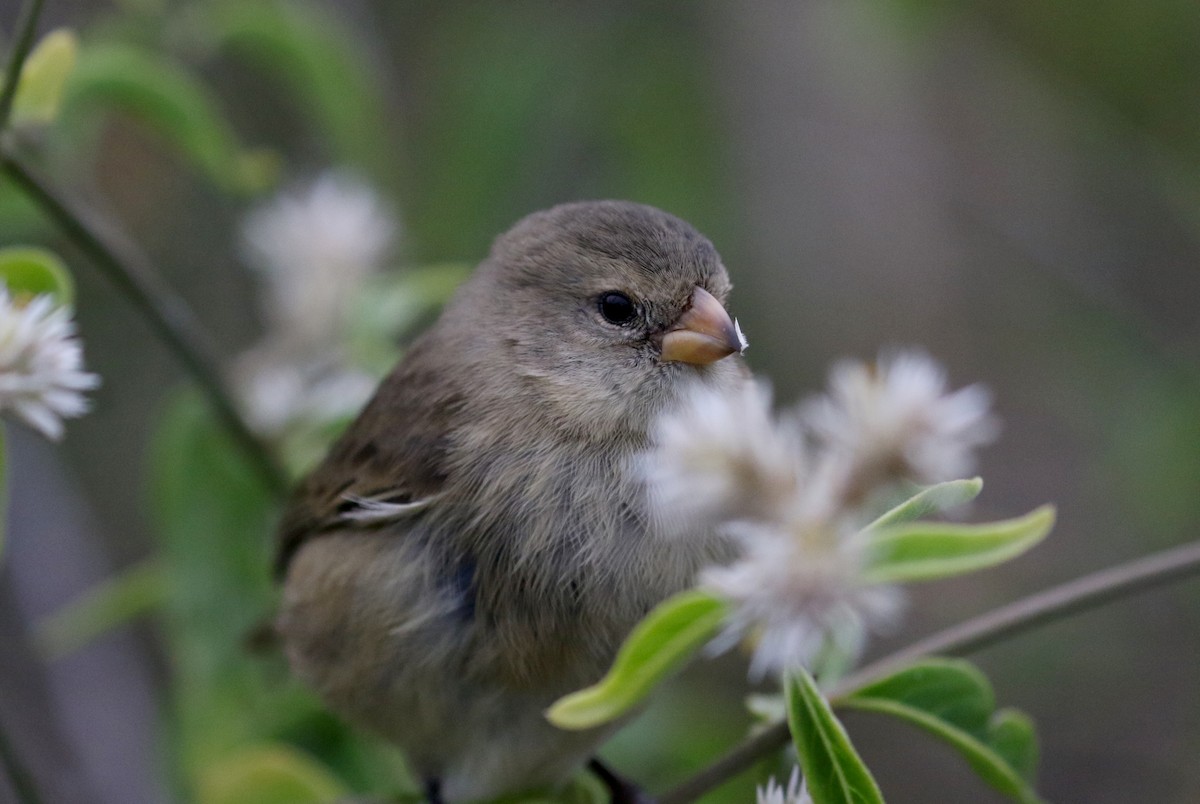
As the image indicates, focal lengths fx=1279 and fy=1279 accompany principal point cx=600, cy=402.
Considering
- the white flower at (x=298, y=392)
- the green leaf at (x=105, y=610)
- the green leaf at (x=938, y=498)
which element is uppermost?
→ the white flower at (x=298, y=392)

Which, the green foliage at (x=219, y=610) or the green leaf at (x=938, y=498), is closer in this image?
the green leaf at (x=938, y=498)

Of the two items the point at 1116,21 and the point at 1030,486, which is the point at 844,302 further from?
the point at 1116,21

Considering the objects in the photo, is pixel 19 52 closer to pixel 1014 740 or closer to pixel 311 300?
pixel 311 300

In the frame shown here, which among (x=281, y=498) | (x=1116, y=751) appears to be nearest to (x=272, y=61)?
(x=281, y=498)

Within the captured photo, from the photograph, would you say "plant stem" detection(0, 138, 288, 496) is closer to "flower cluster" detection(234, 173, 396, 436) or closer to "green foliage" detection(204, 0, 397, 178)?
"flower cluster" detection(234, 173, 396, 436)

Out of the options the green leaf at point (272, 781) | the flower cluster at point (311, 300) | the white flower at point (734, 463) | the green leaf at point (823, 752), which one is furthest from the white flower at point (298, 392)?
the white flower at point (734, 463)

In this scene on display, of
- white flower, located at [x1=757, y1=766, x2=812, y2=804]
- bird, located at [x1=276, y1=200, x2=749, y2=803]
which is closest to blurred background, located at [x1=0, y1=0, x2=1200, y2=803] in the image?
bird, located at [x1=276, y1=200, x2=749, y2=803]

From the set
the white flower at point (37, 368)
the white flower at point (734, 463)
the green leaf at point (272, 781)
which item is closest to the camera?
the white flower at point (734, 463)

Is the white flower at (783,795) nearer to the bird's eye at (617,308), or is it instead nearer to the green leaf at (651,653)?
the green leaf at (651,653)
